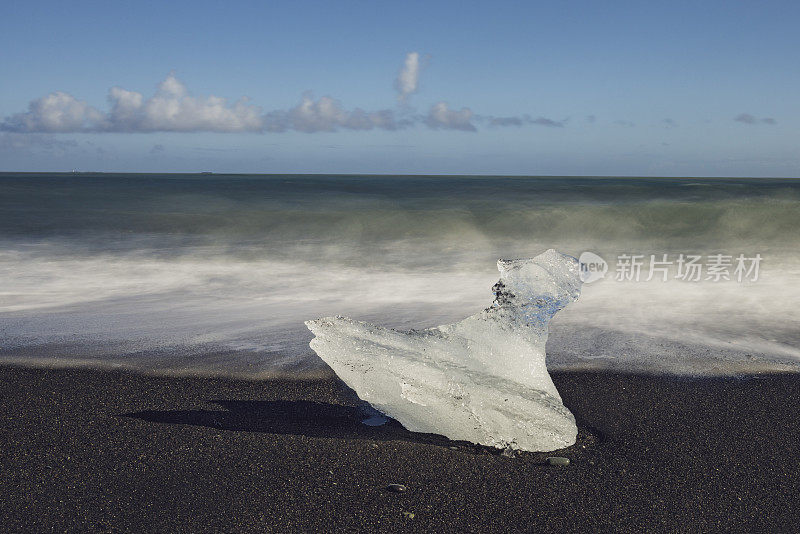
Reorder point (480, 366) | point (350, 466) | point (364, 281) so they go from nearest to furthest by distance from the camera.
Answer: point (350, 466), point (480, 366), point (364, 281)

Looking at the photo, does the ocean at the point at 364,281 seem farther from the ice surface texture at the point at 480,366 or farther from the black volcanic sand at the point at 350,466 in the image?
the ice surface texture at the point at 480,366

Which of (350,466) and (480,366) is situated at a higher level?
Answer: (480,366)

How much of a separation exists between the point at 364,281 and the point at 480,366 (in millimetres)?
4737

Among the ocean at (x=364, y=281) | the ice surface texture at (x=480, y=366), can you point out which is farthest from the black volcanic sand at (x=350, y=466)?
the ocean at (x=364, y=281)

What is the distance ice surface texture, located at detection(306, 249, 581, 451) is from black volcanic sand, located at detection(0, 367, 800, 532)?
101mm

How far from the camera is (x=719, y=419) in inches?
118

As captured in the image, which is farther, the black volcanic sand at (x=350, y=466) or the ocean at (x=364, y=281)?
the ocean at (x=364, y=281)

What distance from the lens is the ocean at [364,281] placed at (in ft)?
13.4

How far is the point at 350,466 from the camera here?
8.05 feet

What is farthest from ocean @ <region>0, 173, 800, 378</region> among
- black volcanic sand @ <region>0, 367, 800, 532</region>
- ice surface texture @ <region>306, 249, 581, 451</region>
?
ice surface texture @ <region>306, 249, 581, 451</region>

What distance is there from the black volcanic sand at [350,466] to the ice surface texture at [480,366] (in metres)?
0.10

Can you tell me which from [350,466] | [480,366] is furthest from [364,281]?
[350,466]

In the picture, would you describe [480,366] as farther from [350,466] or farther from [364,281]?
[364,281]

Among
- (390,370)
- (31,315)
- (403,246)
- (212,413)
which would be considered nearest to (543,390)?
(390,370)
